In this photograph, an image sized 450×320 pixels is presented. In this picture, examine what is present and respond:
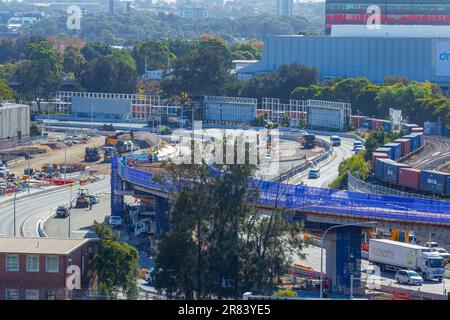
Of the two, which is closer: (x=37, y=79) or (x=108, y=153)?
(x=108, y=153)

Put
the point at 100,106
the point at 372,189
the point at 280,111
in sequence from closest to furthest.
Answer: the point at 372,189, the point at 280,111, the point at 100,106

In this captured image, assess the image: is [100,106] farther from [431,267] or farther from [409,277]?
[409,277]

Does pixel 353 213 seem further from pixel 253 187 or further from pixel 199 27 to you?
pixel 199 27

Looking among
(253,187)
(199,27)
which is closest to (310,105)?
(253,187)

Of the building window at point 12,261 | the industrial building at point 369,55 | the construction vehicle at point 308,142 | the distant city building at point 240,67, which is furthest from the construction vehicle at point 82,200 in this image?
the distant city building at point 240,67

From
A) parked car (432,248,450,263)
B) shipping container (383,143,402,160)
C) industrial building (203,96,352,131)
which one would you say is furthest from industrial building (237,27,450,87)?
parked car (432,248,450,263)

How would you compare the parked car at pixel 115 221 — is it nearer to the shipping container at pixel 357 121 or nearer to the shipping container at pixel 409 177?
the shipping container at pixel 409 177

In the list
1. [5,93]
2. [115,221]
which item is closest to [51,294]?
[115,221]
